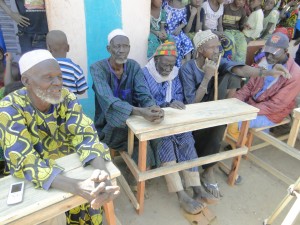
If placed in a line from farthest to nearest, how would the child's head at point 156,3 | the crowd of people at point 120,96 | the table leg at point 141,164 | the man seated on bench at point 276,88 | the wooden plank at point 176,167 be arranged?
the child's head at point 156,3 → the man seated on bench at point 276,88 → the wooden plank at point 176,167 → the table leg at point 141,164 → the crowd of people at point 120,96

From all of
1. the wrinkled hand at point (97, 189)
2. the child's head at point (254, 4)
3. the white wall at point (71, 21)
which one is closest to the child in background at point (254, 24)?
the child's head at point (254, 4)

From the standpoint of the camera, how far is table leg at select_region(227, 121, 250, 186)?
2.92 metres

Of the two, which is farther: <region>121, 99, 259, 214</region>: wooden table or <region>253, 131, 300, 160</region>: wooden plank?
<region>253, 131, 300, 160</region>: wooden plank

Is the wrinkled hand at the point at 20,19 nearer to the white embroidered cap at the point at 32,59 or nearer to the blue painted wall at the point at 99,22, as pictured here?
the blue painted wall at the point at 99,22

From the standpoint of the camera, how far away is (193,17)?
4.37 meters

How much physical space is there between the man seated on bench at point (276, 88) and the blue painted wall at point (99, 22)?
1838mm

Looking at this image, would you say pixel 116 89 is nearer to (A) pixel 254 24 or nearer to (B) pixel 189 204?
(B) pixel 189 204

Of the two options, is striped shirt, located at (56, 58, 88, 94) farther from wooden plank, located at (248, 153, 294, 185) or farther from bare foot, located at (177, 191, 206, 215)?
wooden plank, located at (248, 153, 294, 185)

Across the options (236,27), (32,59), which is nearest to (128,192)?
(32,59)

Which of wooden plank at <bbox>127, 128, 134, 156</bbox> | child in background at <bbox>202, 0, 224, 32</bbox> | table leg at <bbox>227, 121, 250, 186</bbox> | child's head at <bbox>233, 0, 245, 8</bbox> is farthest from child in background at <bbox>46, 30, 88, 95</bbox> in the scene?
child's head at <bbox>233, 0, 245, 8</bbox>

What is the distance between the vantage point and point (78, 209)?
2.19 metres

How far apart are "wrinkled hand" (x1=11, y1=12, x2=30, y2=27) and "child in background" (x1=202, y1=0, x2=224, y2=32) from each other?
8.80 ft

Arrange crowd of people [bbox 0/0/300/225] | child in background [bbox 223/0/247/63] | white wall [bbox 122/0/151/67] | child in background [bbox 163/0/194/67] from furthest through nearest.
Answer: child in background [bbox 223/0/247/63]
child in background [bbox 163/0/194/67]
white wall [bbox 122/0/151/67]
crowd of people [bbox 0/0/300/225]

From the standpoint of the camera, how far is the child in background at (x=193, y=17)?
14.3ft
